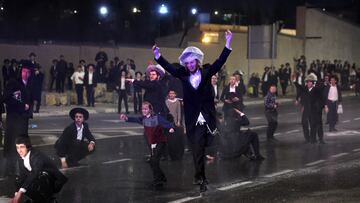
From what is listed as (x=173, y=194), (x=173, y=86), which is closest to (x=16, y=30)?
(x=173, y=86)

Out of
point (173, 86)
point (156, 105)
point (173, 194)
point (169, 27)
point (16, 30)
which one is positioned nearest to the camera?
point (173, 194)

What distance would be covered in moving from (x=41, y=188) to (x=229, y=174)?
Result: 3.86 meters

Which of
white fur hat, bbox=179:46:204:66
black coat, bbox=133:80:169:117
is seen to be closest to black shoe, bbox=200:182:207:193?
white fur hat, bbox=179:46:204:66

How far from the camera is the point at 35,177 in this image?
7.56 meters

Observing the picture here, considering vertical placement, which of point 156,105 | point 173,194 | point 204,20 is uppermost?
point 204,20

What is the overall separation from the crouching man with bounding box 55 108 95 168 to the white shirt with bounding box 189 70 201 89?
3958 mm

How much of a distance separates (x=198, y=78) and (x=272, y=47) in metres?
20.2

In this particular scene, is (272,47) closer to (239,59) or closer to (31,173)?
(239,59)

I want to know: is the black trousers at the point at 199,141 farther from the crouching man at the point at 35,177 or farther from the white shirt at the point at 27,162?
the white shirt at the point at 27,162

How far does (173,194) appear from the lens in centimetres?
883

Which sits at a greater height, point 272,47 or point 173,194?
point 272,47

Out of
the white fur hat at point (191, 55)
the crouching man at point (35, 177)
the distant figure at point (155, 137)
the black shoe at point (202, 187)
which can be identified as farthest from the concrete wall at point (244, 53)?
the crouching man at point (35, 177)

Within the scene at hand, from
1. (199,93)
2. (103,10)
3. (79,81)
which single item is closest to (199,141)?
(199,93)

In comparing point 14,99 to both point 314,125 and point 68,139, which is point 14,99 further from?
point 314,125
